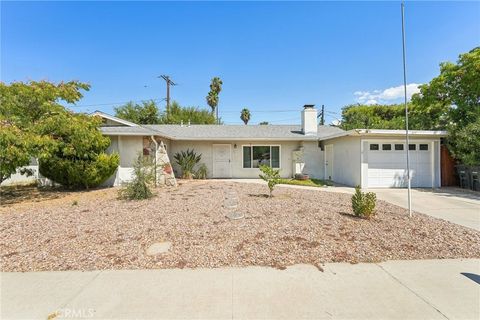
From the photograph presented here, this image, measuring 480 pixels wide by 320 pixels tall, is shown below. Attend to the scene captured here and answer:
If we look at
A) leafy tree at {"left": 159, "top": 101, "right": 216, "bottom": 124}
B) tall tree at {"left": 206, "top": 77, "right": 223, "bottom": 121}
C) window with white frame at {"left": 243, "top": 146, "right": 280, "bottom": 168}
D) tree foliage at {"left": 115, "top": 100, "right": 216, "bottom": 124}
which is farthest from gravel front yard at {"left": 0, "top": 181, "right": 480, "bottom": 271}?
tall tree at {"left": 206, "top": 77, "right": 223, "bottom": 121}

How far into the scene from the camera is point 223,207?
673 centimetres

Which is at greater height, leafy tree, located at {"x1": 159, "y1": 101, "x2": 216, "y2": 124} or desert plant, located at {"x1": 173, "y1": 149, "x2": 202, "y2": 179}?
leafy tree, located at {"x1": 159, "y1": 101, "x2": 216, "y2": 124}

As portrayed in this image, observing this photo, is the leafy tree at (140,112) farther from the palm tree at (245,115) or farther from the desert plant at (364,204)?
the desert plant at (364,204)

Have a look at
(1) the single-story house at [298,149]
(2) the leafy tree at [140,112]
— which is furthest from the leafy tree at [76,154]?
(2) the leafy tree at [140,112]

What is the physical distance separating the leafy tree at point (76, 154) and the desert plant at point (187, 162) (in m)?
4.04

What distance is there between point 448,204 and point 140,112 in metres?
28.7

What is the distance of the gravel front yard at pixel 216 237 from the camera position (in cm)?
382

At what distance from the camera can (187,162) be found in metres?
14.3

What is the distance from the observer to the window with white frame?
49.8 ft

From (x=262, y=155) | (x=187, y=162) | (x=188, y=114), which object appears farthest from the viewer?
(x=188, y=114)

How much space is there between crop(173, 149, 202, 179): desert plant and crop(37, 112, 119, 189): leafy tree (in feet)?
13.3

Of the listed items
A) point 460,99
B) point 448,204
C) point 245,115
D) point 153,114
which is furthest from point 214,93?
point 448,204

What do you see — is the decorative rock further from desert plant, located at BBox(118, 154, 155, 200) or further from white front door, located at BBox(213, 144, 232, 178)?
white front door, located at BBox(213, 144, 232, 178)

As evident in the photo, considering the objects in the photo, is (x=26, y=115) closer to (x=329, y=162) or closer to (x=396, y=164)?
(x=329, y=162)
